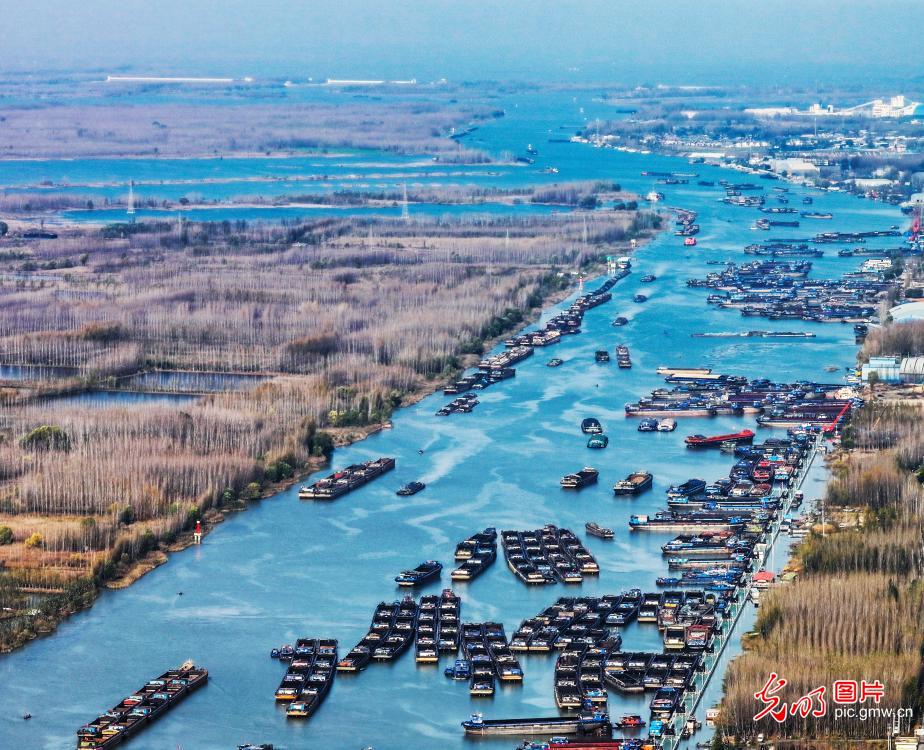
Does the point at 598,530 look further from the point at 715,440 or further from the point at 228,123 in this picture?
the point at 228,123

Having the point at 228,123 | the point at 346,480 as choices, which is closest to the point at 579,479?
the point at 346,480

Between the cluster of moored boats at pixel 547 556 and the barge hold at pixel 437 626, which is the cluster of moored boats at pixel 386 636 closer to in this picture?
the barge hold at pixel 437 626

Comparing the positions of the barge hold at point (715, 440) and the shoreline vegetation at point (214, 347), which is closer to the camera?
the shoreline vegetation at point (214, 347)

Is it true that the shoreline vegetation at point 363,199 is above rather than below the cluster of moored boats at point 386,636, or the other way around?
below

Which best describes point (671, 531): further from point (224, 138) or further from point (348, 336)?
point (224, 138)

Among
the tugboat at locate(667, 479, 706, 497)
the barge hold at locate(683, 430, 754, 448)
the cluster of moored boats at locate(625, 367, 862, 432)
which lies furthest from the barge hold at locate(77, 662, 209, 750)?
the cluster of moored boats at locate(625, 367, 862, 432)

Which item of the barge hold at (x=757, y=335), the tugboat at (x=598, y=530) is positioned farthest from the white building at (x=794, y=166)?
the tugboat at (x=598, y=530)
